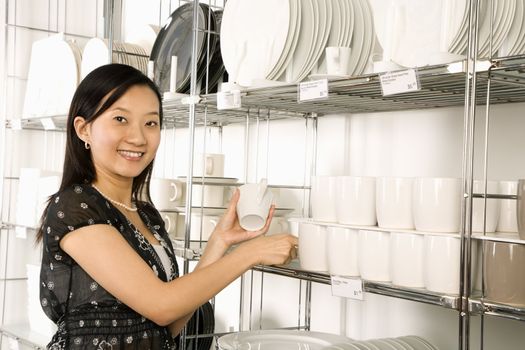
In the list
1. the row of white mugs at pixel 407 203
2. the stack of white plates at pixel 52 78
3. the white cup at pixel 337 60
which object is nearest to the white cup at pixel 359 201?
the row of white mugs at pixel 407 203

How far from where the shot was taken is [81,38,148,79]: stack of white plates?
2572mm

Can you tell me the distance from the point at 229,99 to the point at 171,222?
605 millimetres

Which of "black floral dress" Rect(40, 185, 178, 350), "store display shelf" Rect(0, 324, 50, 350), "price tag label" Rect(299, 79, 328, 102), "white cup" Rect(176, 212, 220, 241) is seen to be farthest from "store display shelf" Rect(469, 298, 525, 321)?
"store display shelf" Rect(0, 324, 50, 350)

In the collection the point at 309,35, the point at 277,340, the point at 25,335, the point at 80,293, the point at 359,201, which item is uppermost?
the point at 309,35

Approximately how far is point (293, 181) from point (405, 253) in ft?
3.02

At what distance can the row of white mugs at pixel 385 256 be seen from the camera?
47.8 inches

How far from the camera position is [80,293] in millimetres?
1437

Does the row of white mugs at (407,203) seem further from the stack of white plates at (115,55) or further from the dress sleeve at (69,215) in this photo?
the stack of white plates at (115,55)

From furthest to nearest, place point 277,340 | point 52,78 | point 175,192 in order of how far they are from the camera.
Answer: point 52,78 → point 175,192 → point 277,340

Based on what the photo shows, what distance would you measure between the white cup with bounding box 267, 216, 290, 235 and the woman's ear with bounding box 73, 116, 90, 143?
560 mm

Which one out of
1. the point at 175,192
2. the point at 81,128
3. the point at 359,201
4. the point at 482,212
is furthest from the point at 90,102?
the point at 482,212

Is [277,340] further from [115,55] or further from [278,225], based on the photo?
[115,55]

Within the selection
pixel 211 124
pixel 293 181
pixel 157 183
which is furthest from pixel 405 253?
pixel 211 124

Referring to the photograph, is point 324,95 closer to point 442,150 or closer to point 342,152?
point 442,150
